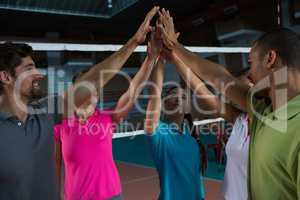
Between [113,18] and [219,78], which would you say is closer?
[219,78]

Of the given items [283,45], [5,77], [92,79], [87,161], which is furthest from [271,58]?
[87,161]

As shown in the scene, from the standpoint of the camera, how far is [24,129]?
1582mm

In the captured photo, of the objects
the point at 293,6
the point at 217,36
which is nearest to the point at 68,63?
the point at 217,36

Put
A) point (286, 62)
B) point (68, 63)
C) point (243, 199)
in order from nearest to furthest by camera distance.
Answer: point (286, 62) → point (243, 199) → point (68, 63)

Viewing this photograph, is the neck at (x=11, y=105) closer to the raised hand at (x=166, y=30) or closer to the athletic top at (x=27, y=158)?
the athletic top at (x=27, y=158)

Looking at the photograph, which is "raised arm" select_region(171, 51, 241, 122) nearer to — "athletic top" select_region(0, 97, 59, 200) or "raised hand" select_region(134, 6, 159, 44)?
"raised hand" select_region(134, 6, 159, 44)

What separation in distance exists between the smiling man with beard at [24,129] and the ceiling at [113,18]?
716 cm

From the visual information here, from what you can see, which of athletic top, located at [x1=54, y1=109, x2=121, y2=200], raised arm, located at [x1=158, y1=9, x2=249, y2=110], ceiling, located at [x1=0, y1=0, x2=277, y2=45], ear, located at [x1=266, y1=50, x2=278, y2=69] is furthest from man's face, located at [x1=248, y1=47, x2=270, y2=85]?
ceiling, located at [x1=0, y1=0, x2=277, y2=45]

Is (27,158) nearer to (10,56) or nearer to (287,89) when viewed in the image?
(10,56)

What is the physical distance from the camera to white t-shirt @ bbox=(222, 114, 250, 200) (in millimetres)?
1986

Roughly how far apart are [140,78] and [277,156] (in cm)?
136

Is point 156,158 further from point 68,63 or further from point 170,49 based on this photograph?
point 68,63

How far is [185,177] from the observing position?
6.98 feet

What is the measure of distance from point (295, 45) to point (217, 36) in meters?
11.3
